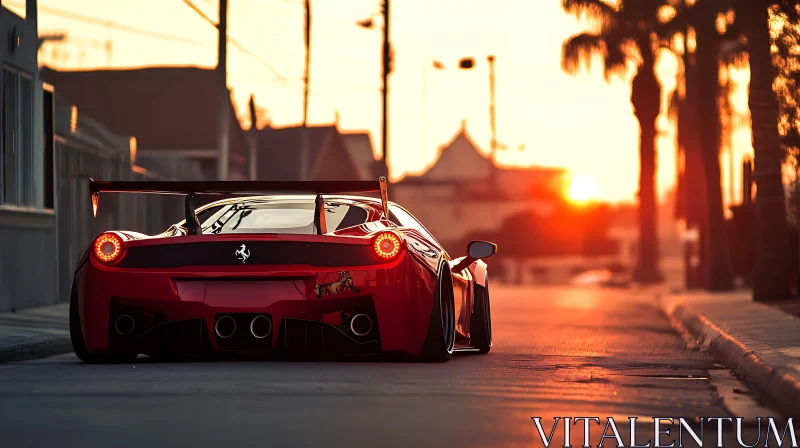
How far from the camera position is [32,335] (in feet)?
41.0

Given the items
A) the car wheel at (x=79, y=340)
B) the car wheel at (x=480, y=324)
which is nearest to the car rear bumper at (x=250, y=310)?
the car wheel at (x=79, y=340)

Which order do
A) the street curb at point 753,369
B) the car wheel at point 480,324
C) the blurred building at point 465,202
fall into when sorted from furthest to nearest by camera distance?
1. the blurred building at point 465,202
2. the car wheel at point 480,324
3. the street curb at point 753,369

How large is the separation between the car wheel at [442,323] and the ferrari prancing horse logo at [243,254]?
1.25m

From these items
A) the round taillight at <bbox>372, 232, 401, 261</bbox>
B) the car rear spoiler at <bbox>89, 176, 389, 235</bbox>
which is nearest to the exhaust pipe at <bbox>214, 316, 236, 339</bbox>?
the car rear spoiler at <bbox>89, 176, 389, 235</bbox>

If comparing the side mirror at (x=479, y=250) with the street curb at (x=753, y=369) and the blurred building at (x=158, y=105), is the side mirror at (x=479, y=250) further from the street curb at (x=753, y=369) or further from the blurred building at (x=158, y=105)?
the blurred building at (x=158, y=105)

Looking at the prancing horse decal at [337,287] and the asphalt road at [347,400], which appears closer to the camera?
the asphalt road at [347,400]

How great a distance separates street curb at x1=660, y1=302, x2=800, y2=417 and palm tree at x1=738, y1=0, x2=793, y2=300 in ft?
17.8

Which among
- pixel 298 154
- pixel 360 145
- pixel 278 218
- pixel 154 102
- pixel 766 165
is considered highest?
pixel 360 145

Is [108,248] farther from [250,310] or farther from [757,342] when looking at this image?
[757,342]

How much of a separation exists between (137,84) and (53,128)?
106 feet

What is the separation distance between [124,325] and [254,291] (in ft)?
2.91

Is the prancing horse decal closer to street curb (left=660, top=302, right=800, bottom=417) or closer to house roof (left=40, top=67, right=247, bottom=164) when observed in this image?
street curb (left=660, top=302, right=800, bottom=417)

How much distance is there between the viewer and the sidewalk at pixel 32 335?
Answer: 11.3 m

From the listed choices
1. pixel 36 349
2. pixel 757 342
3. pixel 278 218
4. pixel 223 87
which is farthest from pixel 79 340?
pixel 223 87
